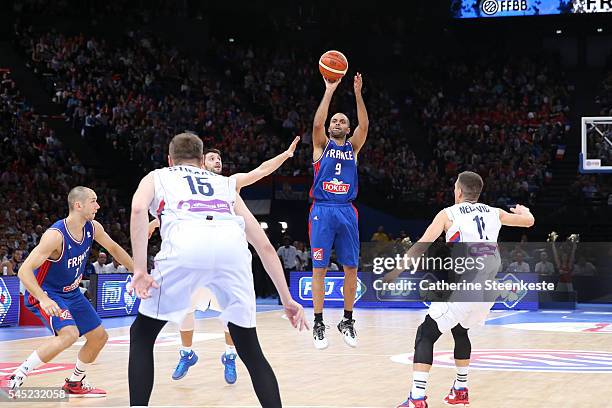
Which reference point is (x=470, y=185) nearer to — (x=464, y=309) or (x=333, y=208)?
(x=464, y=309)

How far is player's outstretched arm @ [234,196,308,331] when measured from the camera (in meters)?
5.40

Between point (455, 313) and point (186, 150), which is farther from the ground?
point (186, 150)

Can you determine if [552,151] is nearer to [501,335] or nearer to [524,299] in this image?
[524,299]

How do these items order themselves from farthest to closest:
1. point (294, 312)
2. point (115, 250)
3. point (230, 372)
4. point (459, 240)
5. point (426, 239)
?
point (230, 372) < point (115, 250) < point (459, 240) < point (426, 239) < point (294, 312)

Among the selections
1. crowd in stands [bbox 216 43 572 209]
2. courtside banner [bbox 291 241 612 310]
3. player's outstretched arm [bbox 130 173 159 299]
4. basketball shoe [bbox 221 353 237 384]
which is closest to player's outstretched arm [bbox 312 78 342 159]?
basketball shoe [bbox 221 353 237 384]

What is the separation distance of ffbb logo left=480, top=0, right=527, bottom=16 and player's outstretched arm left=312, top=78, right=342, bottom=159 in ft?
71.7

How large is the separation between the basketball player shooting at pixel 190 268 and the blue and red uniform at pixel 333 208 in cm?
391

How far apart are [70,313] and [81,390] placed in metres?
0.75

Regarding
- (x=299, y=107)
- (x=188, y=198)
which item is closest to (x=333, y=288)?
(x=299, y=107)

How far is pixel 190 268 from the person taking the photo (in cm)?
523

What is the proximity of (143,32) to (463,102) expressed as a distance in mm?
11762

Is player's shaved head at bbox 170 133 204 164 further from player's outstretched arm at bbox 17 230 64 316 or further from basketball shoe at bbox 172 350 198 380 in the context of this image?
basketball shoe at bbox 172 350 198 380

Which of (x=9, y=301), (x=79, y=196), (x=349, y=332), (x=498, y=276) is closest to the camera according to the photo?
(x=79, y=196)

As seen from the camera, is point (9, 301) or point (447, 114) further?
point (447, 114)
